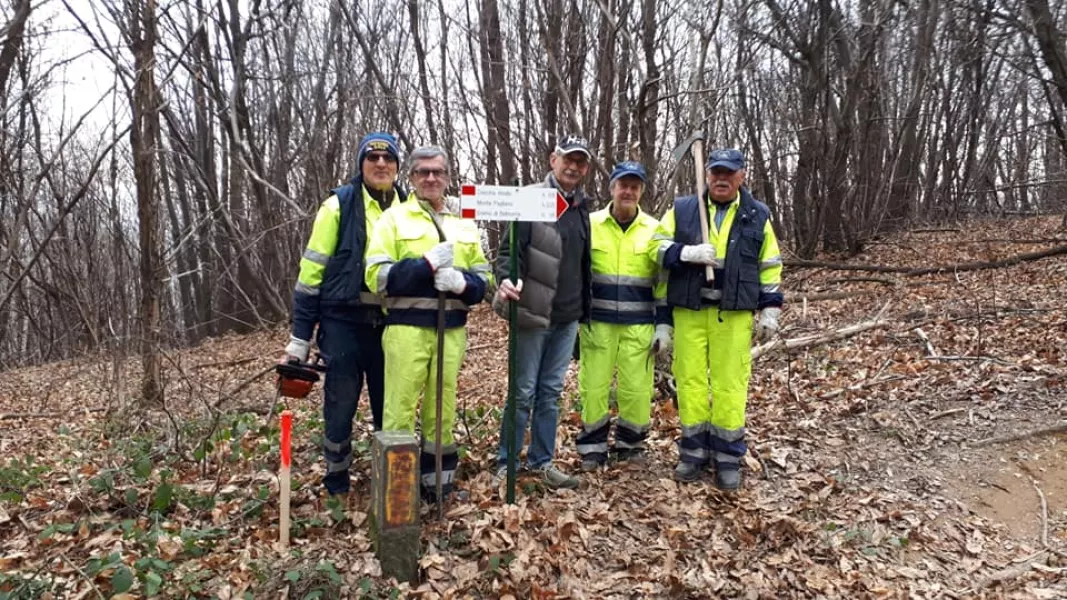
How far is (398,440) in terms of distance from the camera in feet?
12.9

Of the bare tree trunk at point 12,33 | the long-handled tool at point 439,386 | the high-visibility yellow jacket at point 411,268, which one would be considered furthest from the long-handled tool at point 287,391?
the bare tree trunk at point 12,33

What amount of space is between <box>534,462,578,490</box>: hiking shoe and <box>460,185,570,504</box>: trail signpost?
522mm

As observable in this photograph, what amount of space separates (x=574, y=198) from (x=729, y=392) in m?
1.81

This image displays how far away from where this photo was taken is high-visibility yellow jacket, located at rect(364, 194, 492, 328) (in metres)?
4.20

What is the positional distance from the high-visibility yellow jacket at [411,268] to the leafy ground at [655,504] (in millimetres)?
1329

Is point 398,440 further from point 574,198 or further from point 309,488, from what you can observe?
point 574,198

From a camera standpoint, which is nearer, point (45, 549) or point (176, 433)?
point (45, 549)

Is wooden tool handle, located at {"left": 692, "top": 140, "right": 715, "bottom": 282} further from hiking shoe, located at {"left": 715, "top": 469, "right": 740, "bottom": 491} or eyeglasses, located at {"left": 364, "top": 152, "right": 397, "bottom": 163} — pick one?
eyeglasses, located at {"left": 364, "top": 152, "right": 397, "bottom": 163}

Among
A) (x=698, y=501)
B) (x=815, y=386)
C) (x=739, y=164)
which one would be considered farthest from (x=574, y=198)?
(x=815, y=386)

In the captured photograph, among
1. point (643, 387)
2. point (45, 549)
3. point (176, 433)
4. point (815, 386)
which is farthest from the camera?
point (815, 386)

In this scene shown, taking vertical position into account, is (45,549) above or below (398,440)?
below

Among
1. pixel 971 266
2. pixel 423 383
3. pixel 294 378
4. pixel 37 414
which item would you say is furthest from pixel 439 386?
pixel 971 266

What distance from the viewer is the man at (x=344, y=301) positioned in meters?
4.50

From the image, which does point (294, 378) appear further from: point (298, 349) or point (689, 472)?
point (689, 472)
